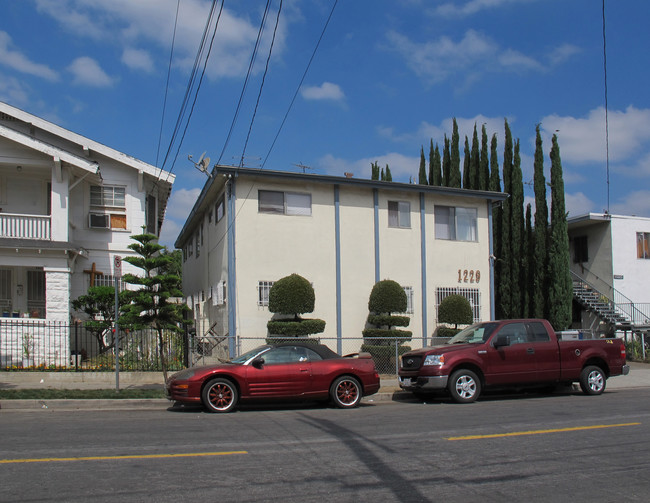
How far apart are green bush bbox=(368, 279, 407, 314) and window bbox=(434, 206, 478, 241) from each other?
3430mm

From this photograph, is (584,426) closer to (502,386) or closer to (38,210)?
(502,386)

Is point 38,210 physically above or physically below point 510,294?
above

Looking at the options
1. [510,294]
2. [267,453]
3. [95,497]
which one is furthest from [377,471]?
[510,294]

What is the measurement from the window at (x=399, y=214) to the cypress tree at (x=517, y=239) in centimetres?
833

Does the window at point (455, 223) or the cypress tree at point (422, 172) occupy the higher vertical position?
the cypress tree at point (422, 172)

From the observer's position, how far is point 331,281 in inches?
800

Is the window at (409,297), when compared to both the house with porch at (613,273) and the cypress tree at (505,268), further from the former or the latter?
the house with porch at (613,273)

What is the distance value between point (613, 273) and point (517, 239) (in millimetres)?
5413

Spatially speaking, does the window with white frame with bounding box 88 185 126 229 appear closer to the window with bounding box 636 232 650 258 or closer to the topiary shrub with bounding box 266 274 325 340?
the topiary shrub with bounding box 266 274 325 340

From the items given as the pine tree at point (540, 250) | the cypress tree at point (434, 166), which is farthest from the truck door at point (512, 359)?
the cypress tree at point (434, 166)

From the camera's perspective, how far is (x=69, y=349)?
17828 mm

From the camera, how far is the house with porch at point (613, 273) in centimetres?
2897

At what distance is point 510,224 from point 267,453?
22.9 metres

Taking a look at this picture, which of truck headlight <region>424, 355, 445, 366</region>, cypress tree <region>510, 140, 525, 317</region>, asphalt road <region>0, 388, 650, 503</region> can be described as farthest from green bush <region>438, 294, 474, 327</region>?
asphalt road <region>0, 388, 650, 503</region>
